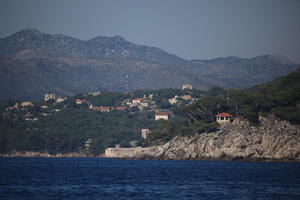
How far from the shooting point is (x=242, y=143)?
294ft

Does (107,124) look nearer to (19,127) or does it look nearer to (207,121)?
(19,127)

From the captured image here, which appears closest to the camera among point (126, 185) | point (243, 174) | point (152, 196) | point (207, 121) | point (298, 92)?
point (152, 196)

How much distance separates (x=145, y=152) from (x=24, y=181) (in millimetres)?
48742

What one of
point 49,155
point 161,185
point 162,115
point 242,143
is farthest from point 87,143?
point 161,185

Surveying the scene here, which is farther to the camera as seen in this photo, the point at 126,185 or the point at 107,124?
the point at 107,124

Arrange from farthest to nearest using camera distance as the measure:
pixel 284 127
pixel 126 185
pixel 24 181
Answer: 1. pixel 284 127
2. pixel 24 181
3. pixel 126 185

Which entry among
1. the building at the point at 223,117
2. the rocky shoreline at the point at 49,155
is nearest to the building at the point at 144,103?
the rocky shoreline at the point at 49,155

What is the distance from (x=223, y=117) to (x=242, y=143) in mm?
11962

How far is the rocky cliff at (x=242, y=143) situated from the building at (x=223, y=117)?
244cm

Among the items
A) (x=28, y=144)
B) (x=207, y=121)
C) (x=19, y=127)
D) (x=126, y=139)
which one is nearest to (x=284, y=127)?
(x=207, y=121)

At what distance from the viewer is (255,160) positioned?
89.6m

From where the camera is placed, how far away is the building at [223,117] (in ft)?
326

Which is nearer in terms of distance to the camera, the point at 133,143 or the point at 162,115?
the point at 133,143

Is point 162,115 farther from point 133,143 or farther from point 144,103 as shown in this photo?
point 144,103
